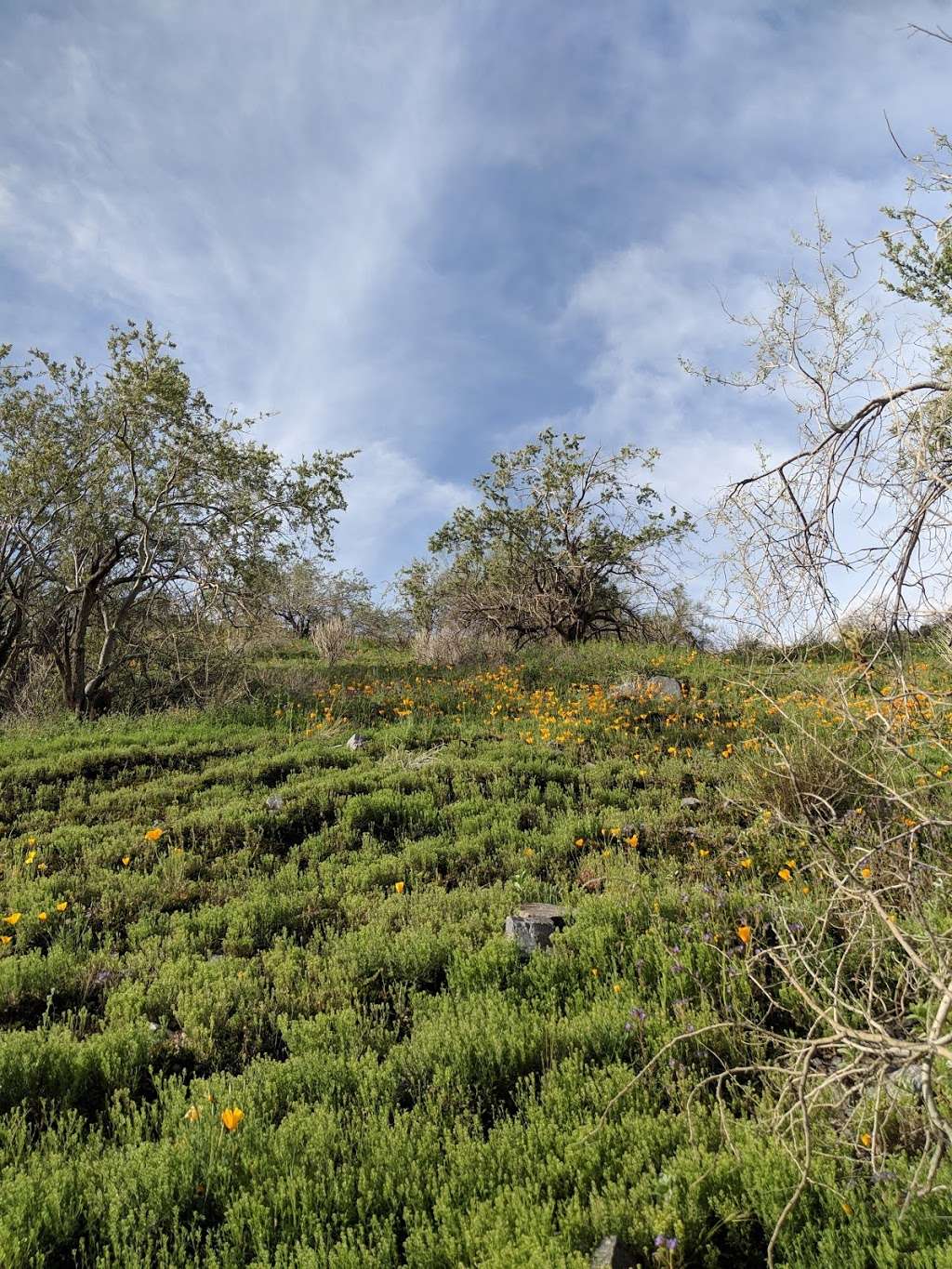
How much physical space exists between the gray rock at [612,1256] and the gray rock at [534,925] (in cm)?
177

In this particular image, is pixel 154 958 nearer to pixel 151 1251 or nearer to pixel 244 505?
pixel 151 1251

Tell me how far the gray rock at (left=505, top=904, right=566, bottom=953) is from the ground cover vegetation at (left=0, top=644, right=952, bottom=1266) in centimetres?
13

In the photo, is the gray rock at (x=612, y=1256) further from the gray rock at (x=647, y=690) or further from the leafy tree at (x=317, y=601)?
the leafy tree at (x=317, y=601)

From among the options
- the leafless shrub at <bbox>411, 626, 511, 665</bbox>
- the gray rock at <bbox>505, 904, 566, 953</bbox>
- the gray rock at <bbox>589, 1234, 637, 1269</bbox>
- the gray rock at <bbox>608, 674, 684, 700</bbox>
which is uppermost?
the leafless shrub at <bbox>411, 626, 511, 665</bbox>

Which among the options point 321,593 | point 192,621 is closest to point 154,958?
point 192,621

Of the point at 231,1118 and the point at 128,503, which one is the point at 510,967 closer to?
the point at 231,1118

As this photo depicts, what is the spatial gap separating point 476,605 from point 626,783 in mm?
11261

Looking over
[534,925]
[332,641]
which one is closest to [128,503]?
[332,641]

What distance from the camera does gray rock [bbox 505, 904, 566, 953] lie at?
4066 mm

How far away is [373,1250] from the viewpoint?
7.31 ft

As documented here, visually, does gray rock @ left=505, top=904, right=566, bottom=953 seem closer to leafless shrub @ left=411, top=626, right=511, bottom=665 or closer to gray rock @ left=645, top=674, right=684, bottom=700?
gray rock @ left=645, top=674, right=684, bottom=700

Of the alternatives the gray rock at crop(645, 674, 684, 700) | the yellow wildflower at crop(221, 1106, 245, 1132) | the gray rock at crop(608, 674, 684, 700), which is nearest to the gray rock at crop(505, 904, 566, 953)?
the yellow wildflower at crop(221, 1106, 245, 1132)

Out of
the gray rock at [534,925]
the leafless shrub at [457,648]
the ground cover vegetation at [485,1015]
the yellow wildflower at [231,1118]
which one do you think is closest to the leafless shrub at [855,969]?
the ground cover vegetation at [485,1015]

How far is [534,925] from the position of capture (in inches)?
164
